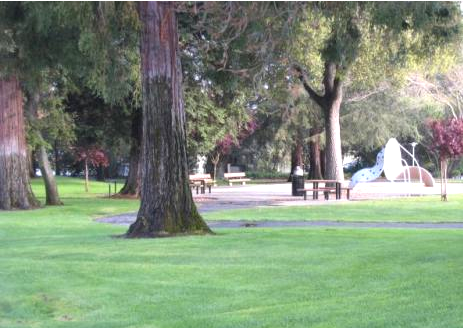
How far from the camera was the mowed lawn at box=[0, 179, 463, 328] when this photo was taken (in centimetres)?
702

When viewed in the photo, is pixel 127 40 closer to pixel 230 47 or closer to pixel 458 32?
pixel 230 47

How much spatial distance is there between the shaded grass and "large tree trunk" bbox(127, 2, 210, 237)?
621 centimetres

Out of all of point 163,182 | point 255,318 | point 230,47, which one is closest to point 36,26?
point 230,47

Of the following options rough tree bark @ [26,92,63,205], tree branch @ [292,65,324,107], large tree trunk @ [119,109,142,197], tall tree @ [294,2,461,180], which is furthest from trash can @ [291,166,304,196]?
rough tree bark @ [26,92,63,205]

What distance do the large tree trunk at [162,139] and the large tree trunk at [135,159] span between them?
1814cm

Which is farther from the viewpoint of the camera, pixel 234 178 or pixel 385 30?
pixel 234 178

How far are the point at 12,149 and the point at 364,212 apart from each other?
12273 mm

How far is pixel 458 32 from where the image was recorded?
1920cm

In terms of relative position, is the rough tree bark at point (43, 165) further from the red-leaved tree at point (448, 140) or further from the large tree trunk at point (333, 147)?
the red-leaved tree at point (448, 140)

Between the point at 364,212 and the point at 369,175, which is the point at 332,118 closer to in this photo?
the point at 369,175

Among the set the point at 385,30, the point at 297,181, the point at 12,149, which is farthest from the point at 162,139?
the point at 297,181

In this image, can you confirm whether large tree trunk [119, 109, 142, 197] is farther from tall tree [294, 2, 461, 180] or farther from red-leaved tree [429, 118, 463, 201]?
red-leaved tree [429, 118, 463, 201]

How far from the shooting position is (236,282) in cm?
889

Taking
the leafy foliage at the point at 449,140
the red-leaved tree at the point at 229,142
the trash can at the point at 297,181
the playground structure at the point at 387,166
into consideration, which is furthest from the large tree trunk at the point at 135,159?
the red-leaved tree at the point at 229,142
